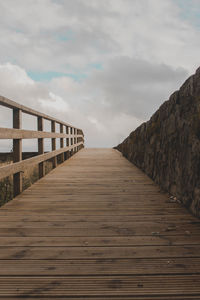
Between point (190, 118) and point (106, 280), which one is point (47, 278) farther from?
point (190, 118)

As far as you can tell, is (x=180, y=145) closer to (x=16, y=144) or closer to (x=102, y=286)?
(x=102, y=286)

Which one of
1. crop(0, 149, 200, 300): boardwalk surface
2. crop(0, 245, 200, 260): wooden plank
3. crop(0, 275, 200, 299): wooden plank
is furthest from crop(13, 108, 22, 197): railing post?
crop(0, 275, 200, 299): wooden plank

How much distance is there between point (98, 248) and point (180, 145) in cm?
184

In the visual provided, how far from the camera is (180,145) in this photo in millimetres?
3137

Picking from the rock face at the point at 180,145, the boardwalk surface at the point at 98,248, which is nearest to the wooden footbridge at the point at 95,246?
the boardwalk surface at the point at 98,248

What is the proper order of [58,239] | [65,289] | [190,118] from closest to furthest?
[65,289] < [58,239] < [190,118]

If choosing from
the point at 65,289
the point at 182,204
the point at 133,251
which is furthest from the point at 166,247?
the point at 182,204

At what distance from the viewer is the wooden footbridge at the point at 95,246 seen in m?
1.44

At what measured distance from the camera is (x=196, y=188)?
2.58 meters

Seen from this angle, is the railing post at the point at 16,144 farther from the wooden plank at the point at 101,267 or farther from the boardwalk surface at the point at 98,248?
the wooden plank at the point at 101,267

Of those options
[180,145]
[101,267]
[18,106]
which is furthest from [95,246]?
[18,106]

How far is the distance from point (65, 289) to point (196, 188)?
1.75 metres

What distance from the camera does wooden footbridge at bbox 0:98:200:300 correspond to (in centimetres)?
144

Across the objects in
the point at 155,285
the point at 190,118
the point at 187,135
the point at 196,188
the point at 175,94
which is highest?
the point at 175,94
